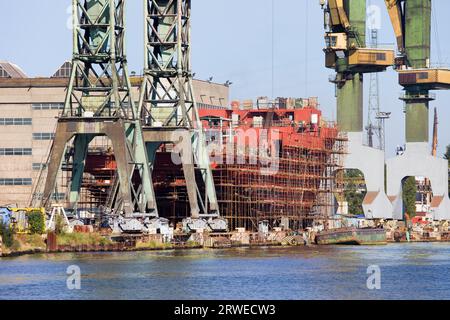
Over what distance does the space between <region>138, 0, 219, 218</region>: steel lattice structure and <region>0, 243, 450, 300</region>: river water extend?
11812mm

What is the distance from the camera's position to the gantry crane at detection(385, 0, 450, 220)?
180 metres

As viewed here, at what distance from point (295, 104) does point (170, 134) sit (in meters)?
47.8

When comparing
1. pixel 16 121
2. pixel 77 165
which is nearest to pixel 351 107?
pixel 16 121

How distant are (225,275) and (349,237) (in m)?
54.8

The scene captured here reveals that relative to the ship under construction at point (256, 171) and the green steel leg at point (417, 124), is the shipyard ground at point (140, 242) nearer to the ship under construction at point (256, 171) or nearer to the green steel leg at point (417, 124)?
the ship under construction at point (256, 171)

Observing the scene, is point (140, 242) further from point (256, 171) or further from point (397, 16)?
point (397, 16)

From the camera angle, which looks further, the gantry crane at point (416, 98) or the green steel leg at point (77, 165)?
the gantry crane at point (416, 98)

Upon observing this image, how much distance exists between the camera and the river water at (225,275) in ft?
248

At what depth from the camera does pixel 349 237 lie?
466 feet

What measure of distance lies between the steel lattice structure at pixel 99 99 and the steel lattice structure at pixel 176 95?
211 inches

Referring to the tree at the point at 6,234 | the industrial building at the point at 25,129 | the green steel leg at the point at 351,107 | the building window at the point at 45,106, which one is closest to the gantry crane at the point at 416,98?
the green steel leg at the point at 351,107
